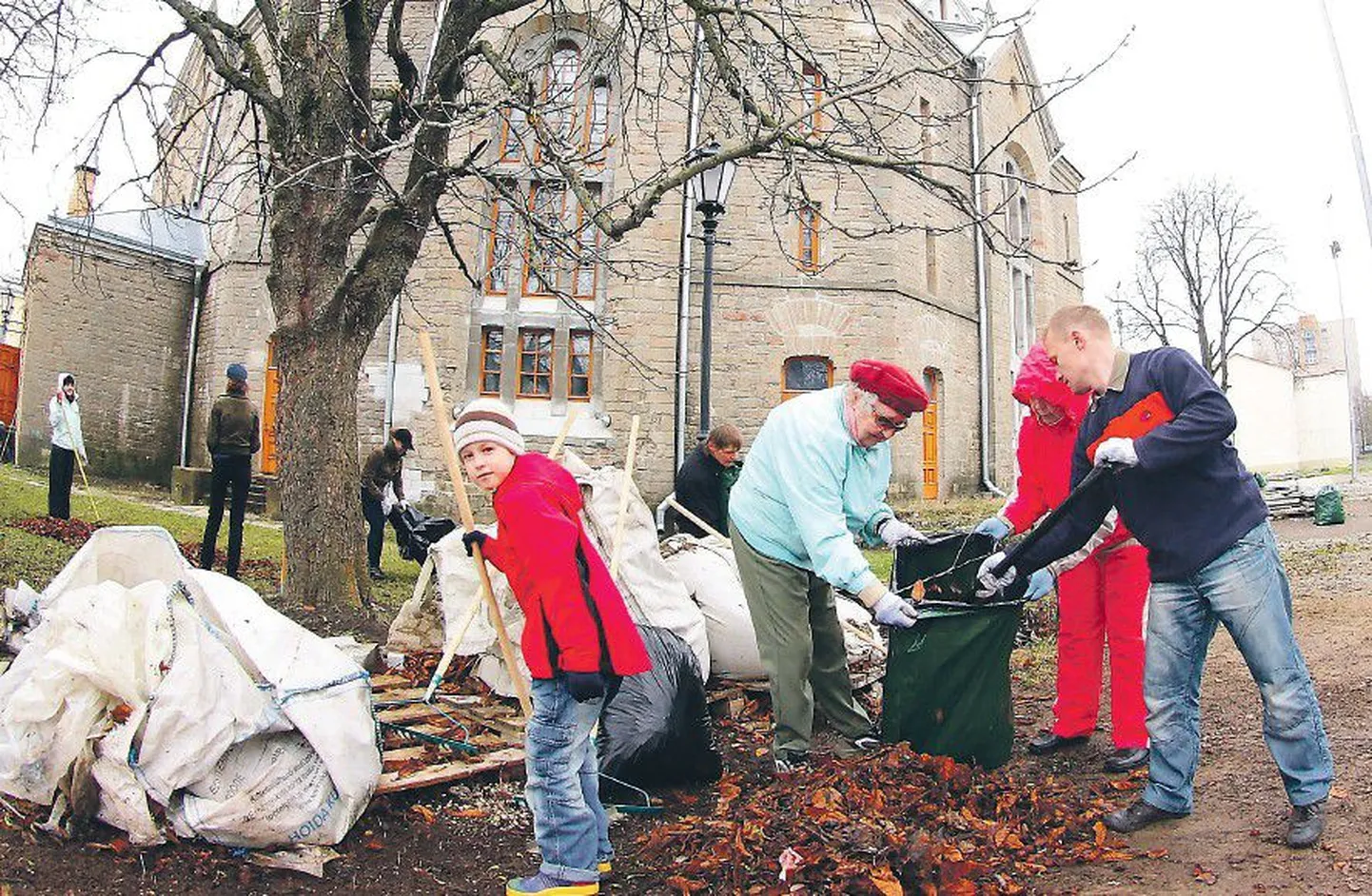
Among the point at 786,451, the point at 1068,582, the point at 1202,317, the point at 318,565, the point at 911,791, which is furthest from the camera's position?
the point at 1202,317

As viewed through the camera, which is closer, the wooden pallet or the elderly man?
the elderly man

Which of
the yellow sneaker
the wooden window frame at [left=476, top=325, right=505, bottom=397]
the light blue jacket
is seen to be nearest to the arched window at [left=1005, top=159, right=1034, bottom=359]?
the wooden window frame at [left=476, top=325, right=505, bottom=397]

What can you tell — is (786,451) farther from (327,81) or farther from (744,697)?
(327,81)

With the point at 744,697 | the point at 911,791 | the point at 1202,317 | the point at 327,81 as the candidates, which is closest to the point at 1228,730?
the point at 911,791

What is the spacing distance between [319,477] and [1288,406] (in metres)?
57.3

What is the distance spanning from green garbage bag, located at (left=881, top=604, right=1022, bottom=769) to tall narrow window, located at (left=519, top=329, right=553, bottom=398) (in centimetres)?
1431

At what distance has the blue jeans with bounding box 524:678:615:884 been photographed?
10.3 feet

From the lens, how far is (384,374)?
17.2 metres

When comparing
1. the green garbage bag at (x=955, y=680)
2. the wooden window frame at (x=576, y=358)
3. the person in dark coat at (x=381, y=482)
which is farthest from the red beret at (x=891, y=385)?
the wooden window frame at (x=576, y=358)

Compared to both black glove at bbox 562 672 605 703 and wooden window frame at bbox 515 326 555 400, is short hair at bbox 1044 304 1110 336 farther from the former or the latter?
wooden window frame at bbox 515 326 555 400

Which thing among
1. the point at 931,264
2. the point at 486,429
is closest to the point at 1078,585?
the point at 486,429

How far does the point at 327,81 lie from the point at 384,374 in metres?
10.8

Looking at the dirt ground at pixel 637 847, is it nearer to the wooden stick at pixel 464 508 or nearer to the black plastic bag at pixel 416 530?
the wooden stick at pixel 464 508

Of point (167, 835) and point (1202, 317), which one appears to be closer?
point (167, 835)
